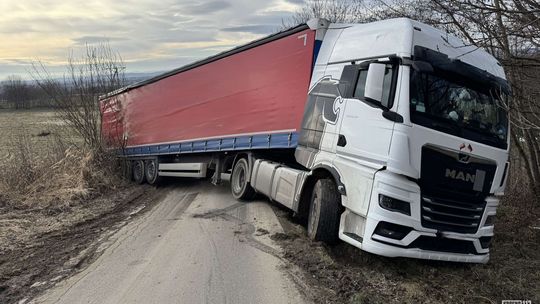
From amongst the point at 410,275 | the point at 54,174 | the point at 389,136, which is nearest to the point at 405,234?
the point at 410,275

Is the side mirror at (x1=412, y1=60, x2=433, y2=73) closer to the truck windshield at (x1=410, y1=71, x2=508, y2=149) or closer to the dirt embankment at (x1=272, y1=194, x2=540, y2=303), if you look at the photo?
the truck windshield at (x1=410, y1=71, x2=508, y2=149)

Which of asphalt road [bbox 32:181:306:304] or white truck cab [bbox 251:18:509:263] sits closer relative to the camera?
asphalt road [bbox 32:181:306:304]

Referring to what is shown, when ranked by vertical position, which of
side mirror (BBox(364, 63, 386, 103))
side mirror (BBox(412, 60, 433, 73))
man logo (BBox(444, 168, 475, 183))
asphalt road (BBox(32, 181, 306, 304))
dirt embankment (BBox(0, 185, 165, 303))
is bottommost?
dirt embankment (BBox(0, 185, 165, 303))

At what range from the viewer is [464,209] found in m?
6.00

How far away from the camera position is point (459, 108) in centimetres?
605

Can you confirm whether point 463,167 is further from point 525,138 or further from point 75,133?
point 75,133

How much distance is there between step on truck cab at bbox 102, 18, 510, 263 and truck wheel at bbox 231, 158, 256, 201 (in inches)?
52.1

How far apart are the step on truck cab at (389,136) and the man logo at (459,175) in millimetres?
13

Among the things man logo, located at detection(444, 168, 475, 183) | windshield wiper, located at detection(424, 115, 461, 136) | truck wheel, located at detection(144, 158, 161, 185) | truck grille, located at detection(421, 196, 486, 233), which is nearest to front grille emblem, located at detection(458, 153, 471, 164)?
man logo, located at detection(444, 168, 475, 183)

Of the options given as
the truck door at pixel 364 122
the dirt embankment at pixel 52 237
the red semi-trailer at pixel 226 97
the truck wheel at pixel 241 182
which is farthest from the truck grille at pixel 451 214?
the truck wheel at pixel 241 182

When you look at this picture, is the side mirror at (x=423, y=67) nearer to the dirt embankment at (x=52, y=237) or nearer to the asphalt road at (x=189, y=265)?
the asphalt road at (x=189, y=265)

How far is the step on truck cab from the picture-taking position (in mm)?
5703

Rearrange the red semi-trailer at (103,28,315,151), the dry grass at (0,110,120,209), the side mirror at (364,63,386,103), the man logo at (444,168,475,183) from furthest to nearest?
the dry grass at (0,110,120,209) < the red semi-trailer at (103,28,315,151) < the side mirror at (364,63,386,103) < the man logo at (444,168,475,183)

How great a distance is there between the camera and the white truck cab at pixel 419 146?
5.68 meters
